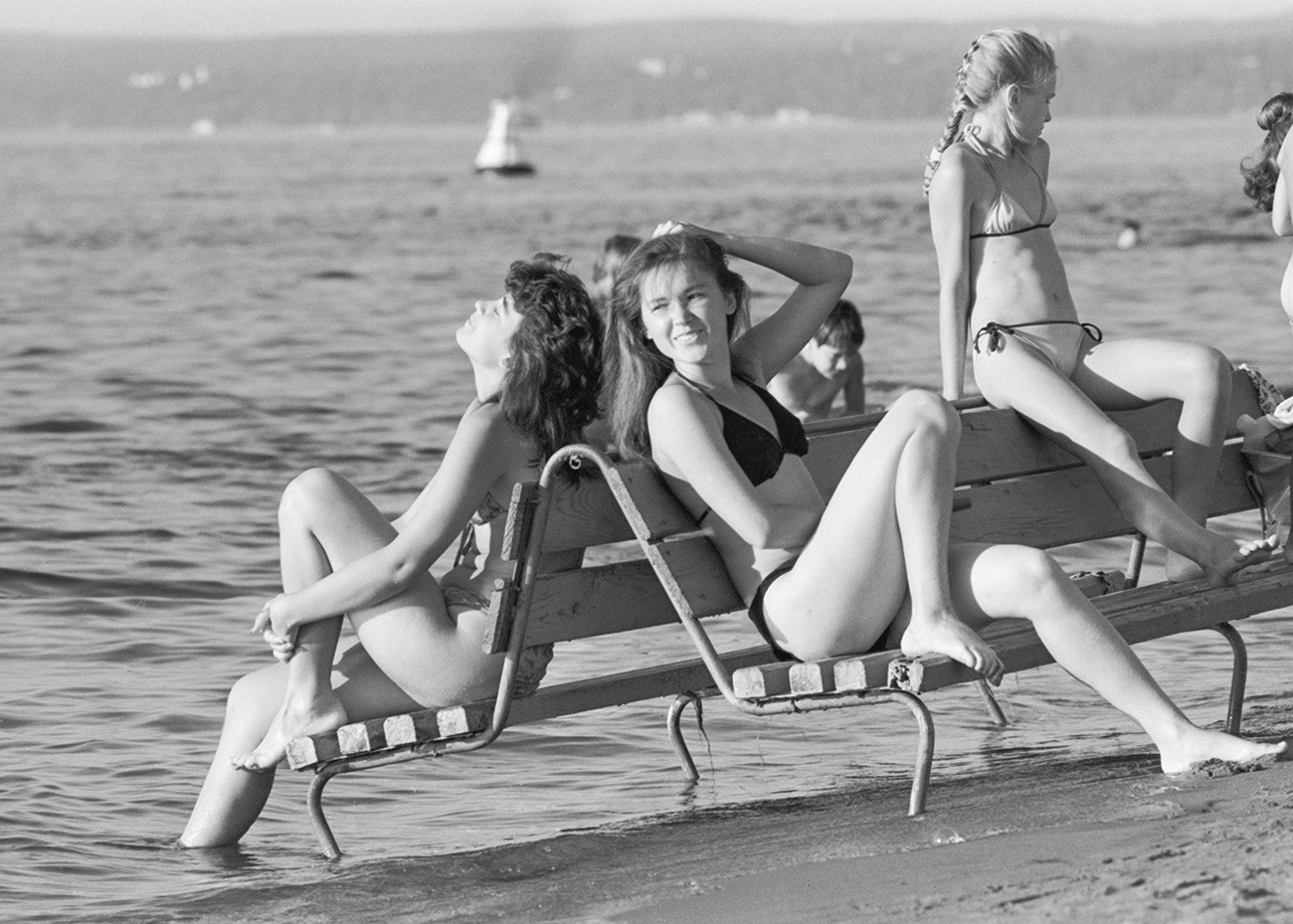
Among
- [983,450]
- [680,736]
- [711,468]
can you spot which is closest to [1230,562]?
[983,450]

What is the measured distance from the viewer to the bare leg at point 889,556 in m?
4.72

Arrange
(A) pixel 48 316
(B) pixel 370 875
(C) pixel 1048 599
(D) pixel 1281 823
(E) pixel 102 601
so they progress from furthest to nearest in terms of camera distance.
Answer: (A) pixel 48 316 < (E) pixel 102 601 < (B) pixel 370 875 < (C) pixel 1048 599 < (D) pixel 1281 823

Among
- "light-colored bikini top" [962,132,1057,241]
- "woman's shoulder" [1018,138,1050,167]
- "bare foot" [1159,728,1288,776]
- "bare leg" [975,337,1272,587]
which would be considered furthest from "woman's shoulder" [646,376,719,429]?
"woman's shoulder" [1018,138,1050,167]

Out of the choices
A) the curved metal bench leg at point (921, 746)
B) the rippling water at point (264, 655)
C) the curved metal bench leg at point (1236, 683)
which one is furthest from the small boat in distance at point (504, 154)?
the curved metal bench leg at point (921, 746)

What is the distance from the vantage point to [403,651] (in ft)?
16.3

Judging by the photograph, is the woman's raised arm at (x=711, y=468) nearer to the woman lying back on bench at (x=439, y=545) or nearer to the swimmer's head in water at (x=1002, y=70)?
the woman lying back on bench at (x=439, y=545)

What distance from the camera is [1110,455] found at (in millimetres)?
5582

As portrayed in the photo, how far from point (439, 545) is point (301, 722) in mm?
558

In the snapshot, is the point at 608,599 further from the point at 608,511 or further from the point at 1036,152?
the point at 1036,152

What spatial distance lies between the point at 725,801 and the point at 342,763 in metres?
1.35

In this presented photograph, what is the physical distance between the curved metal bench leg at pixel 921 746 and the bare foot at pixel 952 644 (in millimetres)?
116

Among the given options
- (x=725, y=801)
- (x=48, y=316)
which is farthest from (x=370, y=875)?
(x=48, y=316)

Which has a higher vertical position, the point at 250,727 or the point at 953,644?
the point at 953,644

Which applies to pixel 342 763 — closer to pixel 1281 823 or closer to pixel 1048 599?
pixel 1048 599
